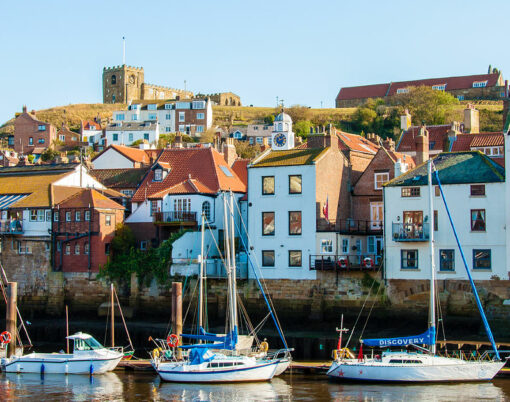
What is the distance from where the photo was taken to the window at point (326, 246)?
50.1 meters

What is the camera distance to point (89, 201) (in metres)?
56.6

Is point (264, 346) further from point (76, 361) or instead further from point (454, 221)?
point (454, 221)

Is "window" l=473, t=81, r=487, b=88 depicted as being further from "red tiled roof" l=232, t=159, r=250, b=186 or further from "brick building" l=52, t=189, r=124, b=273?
"brick building" l=52, t=189, r=124, b=273

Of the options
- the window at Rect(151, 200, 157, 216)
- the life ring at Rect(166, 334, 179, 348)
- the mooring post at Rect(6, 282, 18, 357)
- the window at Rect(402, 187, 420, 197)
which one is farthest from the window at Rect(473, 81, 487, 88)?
the life ring at Rect(166, 334, 179, 348)

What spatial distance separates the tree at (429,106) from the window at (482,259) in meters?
64.3

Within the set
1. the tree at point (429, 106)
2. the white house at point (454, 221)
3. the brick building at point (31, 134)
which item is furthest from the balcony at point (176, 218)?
the brick building at point (31, 134)

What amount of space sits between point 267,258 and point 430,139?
35275mm

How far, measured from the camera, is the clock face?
61.7 meters

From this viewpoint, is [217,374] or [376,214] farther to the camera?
[376,214]

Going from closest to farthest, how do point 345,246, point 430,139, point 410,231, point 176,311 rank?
1. point 176,311
2. point 410,231
3. point 345,246
4. point 430,139

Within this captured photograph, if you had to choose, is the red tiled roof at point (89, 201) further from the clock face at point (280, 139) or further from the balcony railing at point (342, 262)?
the balcony railing at point (342, 262)

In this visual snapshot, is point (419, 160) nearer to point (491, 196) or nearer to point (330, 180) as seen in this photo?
point (330, 180)

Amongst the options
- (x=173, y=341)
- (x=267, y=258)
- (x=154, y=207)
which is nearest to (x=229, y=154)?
(x=154, y=207)

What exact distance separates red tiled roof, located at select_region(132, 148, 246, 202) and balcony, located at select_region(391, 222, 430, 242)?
15833 mm
